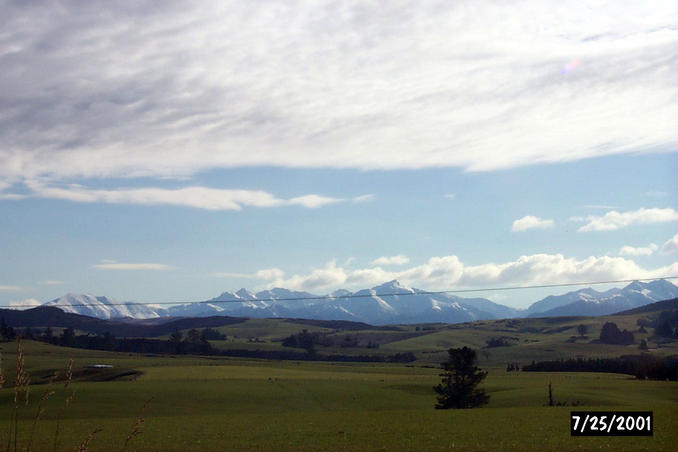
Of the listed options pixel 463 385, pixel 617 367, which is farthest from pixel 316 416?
pixel 617 367

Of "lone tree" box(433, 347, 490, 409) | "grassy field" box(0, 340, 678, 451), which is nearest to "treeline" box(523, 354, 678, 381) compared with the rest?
"grassy field" box(0, 340, 678, 451)

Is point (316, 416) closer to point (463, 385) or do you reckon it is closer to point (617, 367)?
point (463, 385)

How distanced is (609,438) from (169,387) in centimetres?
8270

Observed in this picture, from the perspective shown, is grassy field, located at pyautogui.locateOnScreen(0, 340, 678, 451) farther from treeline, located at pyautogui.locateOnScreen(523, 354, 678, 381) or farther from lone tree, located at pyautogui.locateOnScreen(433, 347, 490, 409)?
treeline, located at pyautogui.locateOnScreen(523, 354, 678, 381)

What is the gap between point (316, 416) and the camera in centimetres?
6291

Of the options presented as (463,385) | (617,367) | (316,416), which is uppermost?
(463,385)

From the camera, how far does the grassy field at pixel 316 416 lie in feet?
124

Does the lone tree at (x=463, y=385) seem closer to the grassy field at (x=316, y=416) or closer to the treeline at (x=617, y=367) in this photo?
the grassy field at (x=316, y=416)

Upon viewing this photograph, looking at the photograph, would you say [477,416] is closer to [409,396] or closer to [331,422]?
[331,422]

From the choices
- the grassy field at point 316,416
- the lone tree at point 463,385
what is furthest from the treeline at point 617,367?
the lone tree at point 463,385

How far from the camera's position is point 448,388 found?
3206 inches

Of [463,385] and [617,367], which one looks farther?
[617,367]

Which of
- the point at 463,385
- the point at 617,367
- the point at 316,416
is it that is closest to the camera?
the point at 316,416

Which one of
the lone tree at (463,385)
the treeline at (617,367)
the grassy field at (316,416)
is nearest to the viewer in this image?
the grassy field at (316,416)
